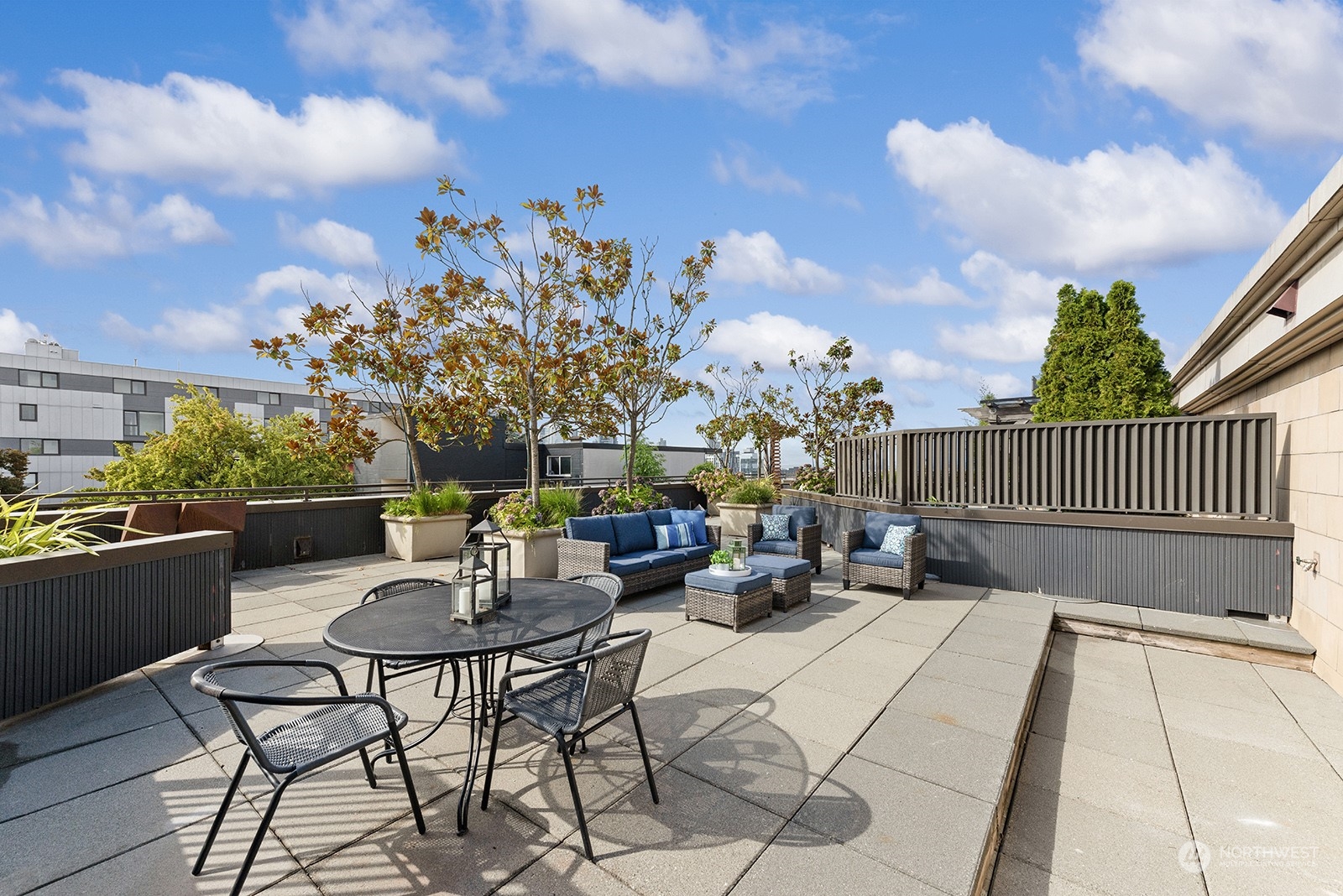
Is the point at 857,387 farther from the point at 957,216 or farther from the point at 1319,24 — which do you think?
the point at 1319,24

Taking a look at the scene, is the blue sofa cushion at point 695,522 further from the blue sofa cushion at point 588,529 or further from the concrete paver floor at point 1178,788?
the concrete paver floor at point 1178,788

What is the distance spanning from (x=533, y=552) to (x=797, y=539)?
3211mm

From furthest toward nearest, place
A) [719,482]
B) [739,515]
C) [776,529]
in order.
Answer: [719,482] → [739,515] → [776,529]

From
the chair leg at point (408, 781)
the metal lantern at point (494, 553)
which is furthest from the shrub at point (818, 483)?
the chair leg at point (408, 781)

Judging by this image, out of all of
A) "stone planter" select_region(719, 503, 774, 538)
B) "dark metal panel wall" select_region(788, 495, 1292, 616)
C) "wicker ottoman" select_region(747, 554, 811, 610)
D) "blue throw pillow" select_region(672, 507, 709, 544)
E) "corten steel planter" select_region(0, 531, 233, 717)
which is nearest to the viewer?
"corten steel planter" select_region(0, 531, 233, 717)

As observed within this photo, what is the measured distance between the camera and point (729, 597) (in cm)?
504

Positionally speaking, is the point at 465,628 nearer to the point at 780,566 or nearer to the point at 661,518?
the point at 780,566

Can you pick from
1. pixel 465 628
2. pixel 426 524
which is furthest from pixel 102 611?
pixel 426 524

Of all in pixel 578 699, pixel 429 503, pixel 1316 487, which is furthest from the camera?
pixel 429 503

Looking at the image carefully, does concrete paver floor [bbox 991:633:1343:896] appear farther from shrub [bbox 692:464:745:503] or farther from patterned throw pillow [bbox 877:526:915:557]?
shrub [bbox 692:464:745:503]

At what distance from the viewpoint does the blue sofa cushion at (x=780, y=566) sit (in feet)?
18.6

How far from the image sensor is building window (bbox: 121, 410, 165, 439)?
83.1 feet

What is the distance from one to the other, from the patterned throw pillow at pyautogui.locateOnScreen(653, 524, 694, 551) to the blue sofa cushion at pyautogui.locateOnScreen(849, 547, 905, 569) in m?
1.90

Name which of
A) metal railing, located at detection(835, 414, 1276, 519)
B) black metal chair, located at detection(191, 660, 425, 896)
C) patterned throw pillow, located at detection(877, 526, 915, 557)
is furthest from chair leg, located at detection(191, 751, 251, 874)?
metal railing, located at detection(835, 414, 1276, 519)
